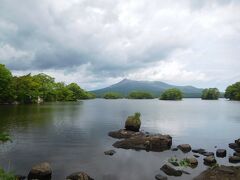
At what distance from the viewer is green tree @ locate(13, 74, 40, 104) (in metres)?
135

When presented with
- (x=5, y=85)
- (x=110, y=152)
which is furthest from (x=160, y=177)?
(x=5, y=85)

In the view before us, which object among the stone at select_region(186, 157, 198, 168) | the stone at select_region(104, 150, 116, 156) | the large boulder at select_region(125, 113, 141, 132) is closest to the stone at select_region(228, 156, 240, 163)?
the stone at select_region(186, 157, 198, 168)

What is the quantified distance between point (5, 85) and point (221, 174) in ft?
388

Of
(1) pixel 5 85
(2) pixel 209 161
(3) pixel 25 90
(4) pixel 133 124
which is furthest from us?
(3) pixel 25 90

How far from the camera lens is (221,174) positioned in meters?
24.2

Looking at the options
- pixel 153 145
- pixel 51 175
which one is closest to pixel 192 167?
pixel 153 145

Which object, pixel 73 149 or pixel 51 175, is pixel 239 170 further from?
pixel 73 149

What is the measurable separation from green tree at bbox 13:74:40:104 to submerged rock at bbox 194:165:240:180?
12684 centimetres

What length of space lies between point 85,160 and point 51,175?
22.5 feet

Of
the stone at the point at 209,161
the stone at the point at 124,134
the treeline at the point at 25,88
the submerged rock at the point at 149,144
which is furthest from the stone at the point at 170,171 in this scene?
the treeline at the point at 25,88

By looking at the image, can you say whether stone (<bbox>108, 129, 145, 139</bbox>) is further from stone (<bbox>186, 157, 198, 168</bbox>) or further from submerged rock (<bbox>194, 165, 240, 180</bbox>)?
submerged rock (<bbox>194, 165, 240, 180</bbox>)

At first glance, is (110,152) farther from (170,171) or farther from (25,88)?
(25,88)

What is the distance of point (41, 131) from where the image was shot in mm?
51281

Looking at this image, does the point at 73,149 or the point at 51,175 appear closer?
the point at 51,175
